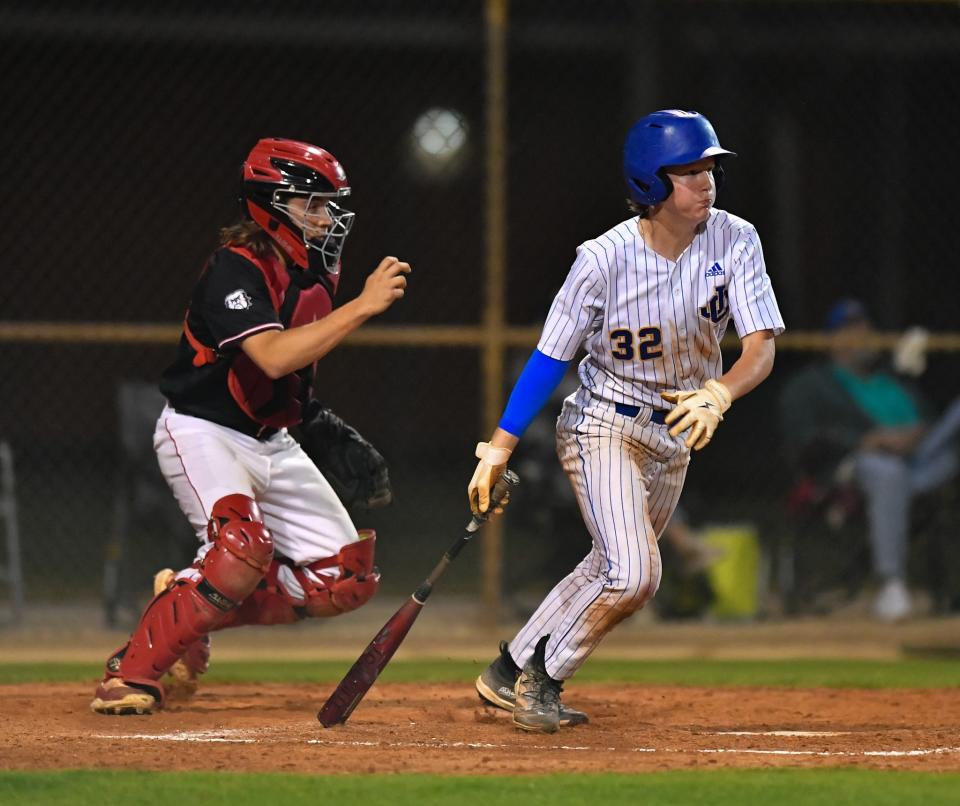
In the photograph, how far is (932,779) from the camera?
4.35 meters

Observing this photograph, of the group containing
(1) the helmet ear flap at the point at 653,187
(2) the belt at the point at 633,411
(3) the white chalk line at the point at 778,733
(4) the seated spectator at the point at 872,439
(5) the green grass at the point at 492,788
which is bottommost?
(3) the white chalk line at the point at 778,733

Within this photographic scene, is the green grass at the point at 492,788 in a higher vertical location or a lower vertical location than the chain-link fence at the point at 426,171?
lower

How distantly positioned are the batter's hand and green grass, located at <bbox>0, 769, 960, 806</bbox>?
1.37 m

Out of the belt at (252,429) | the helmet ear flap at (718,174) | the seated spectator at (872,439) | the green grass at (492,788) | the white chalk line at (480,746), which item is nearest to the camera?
the green grass at (492,788)

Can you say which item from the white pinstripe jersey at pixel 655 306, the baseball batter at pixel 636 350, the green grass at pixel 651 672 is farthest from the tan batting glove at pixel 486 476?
the green grass at pixel 651 672

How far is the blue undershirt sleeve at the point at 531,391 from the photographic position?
16.6 feet

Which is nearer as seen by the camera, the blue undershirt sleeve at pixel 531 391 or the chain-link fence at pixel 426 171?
the blue undershirt sleeve at pixel 531 391

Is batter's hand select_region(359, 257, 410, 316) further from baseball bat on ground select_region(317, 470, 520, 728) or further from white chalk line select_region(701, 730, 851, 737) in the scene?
white chalk line select_region(701, 730, 851, 737)

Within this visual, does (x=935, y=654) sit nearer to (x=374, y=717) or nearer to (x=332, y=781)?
(x=374, y=717)

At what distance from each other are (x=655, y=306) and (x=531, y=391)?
0.45 meters

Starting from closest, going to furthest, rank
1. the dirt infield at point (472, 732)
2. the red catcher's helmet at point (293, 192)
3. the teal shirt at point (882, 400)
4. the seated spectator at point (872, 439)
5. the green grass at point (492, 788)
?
1. the green grass at point (492, 788)
2. the dirt infield at point (472, 732)
3. the red catcher's helmet at point (293, 192)
4. the seated spectator at point (872, 439)
5. the teal shirt at point (882, 400)

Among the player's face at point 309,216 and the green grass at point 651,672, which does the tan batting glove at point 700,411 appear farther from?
the green grass at point 651,672

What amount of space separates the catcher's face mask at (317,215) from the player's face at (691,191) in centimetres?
104

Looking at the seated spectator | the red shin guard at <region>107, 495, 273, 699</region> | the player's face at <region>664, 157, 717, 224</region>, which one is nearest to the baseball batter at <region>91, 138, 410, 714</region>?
the red shin guard at <region>107, 495, 273, 699</region>
